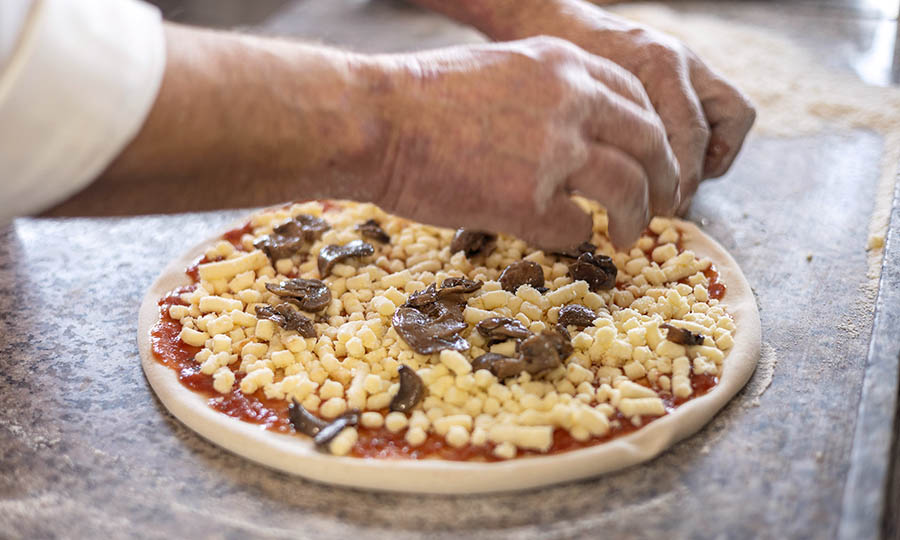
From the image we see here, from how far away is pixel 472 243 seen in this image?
151cm

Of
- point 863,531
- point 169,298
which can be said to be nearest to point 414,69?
point 169,298

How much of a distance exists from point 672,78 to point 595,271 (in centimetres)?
39

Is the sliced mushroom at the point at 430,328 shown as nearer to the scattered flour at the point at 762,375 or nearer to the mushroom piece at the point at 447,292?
the mushroom piece at the point at 447,292

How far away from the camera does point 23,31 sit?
0.90 metres

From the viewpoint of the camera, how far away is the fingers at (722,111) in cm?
156

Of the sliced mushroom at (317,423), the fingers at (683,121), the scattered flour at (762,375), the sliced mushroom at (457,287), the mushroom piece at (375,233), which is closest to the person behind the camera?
the sliced mushroom at (317,423)

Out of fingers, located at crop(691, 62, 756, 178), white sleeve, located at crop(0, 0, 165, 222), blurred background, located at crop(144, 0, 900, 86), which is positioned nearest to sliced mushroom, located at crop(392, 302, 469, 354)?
white sleeve, located at crop(0, 0, 165, 222)

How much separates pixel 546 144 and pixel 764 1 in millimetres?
2296

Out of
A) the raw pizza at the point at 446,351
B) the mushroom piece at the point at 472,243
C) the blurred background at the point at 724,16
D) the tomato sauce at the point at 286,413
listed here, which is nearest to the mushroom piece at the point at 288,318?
the raw pizza at the point at 446,351

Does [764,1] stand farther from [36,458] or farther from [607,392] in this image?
[36,458]

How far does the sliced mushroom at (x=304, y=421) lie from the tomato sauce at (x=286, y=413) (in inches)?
0.6

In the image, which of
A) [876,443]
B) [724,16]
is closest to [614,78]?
[876,443]

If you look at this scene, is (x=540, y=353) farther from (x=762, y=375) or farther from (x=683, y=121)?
(x=683, y=121)

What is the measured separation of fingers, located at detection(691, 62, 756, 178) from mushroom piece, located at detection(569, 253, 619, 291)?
0.39 m
